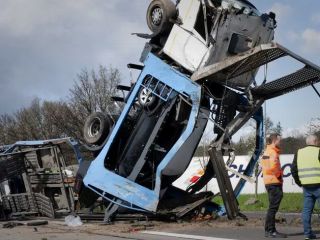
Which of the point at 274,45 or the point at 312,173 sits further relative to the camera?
the point at 274,45

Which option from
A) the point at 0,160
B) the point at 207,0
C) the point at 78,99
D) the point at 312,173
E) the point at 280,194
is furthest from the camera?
the point at 78,99

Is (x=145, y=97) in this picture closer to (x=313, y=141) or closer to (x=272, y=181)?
(x=272, y=181)

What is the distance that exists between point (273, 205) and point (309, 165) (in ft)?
2.91

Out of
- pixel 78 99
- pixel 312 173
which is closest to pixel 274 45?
pixel 312 173

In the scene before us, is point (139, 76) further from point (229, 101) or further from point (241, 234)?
point (241, 234)

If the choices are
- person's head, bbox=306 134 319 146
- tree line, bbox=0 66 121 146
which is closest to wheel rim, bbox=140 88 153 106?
person's head, bbox=306 134 319 146

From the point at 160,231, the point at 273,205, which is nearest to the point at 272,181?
the point at 273,205

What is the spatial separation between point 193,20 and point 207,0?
1.51ft

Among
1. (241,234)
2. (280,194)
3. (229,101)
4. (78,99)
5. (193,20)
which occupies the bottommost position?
(241,234)

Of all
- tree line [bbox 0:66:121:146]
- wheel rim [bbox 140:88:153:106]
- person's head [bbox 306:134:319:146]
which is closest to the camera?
person's head [bbox 306:134:319:146]

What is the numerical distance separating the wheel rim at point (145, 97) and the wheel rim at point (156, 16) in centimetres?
139

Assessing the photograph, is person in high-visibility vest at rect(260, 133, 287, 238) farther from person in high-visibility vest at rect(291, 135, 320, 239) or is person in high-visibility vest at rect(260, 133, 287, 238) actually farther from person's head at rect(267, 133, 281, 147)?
person in high-visibility vest at rect(291, 135, 320, 239)

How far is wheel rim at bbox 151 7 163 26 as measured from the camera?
1069cm

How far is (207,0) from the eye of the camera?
1012 cm
